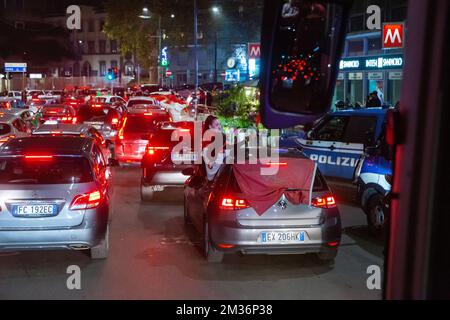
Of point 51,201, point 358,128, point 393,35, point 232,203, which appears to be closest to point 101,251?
point 51,201

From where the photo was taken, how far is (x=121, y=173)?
1830 cm

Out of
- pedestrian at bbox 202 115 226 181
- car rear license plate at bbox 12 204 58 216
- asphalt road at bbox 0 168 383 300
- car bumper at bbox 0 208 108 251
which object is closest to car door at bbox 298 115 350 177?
pedestrian at bbox 202 115 226 181

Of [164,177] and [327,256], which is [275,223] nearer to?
[327,256]

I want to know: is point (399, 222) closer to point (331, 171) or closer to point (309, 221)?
point (309, 221)

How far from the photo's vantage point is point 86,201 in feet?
26.7

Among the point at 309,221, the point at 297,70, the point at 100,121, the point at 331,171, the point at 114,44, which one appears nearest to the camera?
the point at 297,70

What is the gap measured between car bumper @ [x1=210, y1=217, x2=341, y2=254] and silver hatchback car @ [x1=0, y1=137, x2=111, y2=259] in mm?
1599

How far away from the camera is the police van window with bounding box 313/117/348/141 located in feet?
44.1

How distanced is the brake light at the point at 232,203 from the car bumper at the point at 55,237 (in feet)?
5.27

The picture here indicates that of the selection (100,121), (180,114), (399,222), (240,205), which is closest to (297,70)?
(399,222)

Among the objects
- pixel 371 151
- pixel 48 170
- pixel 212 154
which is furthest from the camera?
pixel 212 154

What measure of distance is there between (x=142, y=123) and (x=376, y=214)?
9.96m

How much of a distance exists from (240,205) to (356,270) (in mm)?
1679
